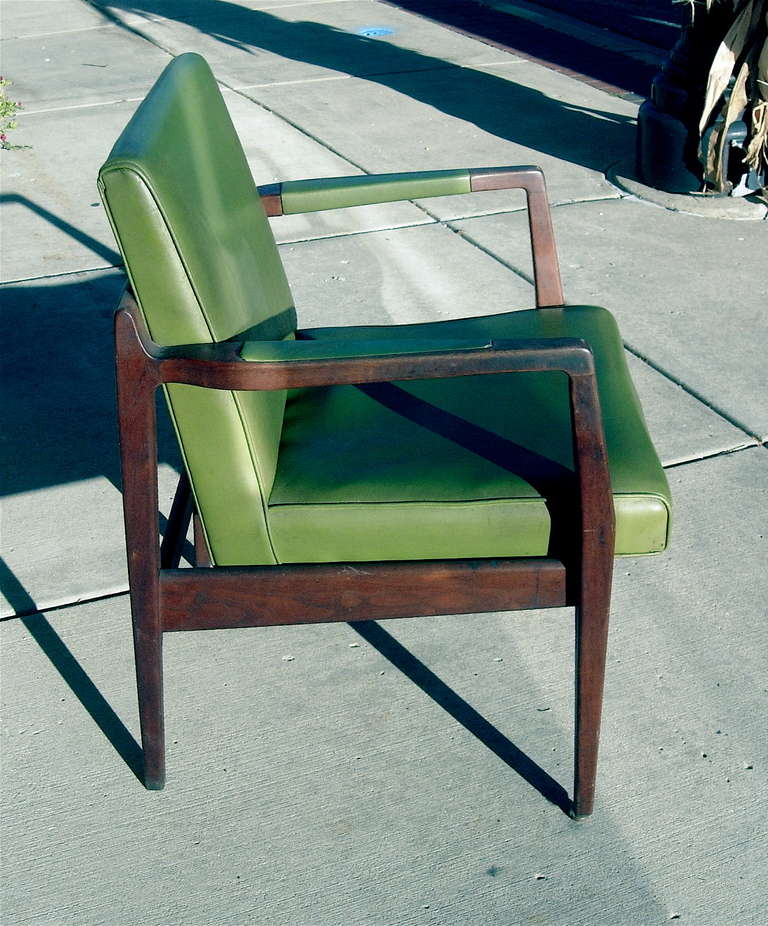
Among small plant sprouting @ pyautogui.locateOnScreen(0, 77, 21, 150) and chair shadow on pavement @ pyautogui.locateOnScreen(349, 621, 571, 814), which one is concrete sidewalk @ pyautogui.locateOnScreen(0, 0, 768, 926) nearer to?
chair shadow on pavement @ pyautogui.locateOnScreen(349, 621, 571, 814)

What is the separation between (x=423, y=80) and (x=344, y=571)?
17.5 ft

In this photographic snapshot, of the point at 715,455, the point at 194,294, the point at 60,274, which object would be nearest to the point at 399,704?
the point at 194,294

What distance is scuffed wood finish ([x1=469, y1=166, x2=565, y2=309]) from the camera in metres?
2.64

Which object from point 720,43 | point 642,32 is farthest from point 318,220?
point 642,32

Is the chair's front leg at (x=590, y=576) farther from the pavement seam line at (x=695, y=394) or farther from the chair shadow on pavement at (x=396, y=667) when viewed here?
the pavement seam line at (x=695, y=394)

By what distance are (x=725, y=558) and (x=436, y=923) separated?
1241 mm

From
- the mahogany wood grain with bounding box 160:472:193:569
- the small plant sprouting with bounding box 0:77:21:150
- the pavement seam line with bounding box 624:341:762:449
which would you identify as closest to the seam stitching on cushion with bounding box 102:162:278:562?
the mahogany wood grain with bounding box 160:472:193:569

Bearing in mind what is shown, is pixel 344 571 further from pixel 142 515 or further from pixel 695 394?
pixel 695 394

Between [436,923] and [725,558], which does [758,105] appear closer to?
[725,558]

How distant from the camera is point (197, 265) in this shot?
189 centimetres

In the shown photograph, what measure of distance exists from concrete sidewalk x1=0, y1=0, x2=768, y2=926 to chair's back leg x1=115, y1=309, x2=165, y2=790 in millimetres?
208

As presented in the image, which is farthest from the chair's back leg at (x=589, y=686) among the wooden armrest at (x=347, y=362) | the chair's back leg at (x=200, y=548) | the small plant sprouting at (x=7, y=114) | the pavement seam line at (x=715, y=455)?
the small plant sprouting at (x=7, y=114)

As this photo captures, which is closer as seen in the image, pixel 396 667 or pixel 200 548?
pixel 396 667

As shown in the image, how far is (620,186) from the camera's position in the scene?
5.12 meters
